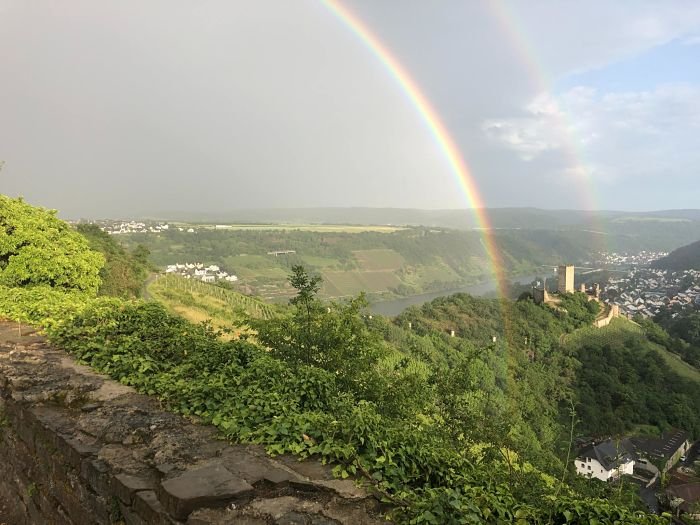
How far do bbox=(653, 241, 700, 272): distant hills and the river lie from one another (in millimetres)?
27315

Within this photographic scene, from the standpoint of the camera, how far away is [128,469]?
293cm

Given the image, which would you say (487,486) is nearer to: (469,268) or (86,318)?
(86,318)

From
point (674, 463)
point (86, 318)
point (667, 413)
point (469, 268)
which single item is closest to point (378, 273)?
point (469, 268)

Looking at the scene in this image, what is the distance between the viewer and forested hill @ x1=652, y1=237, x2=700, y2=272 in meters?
104

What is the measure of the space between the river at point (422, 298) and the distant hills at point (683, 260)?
27.3 meters

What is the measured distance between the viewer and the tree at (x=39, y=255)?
1133 centimetres

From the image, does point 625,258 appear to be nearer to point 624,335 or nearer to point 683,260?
point 683,260

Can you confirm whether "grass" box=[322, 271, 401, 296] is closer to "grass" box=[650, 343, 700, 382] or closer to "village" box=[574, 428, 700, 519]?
"village" box=[574, 428, 700, 519]

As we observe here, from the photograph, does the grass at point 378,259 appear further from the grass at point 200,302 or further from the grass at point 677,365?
the grass at point 200,302

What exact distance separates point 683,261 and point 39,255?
125050mm

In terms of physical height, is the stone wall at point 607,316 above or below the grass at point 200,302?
below

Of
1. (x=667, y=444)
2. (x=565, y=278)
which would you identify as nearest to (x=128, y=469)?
(x=667, y=444)

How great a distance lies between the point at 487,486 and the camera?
2.78m

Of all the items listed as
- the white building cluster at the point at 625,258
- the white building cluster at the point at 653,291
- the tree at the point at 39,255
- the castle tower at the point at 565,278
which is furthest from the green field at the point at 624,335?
the white building cluster at the point at 625,258
